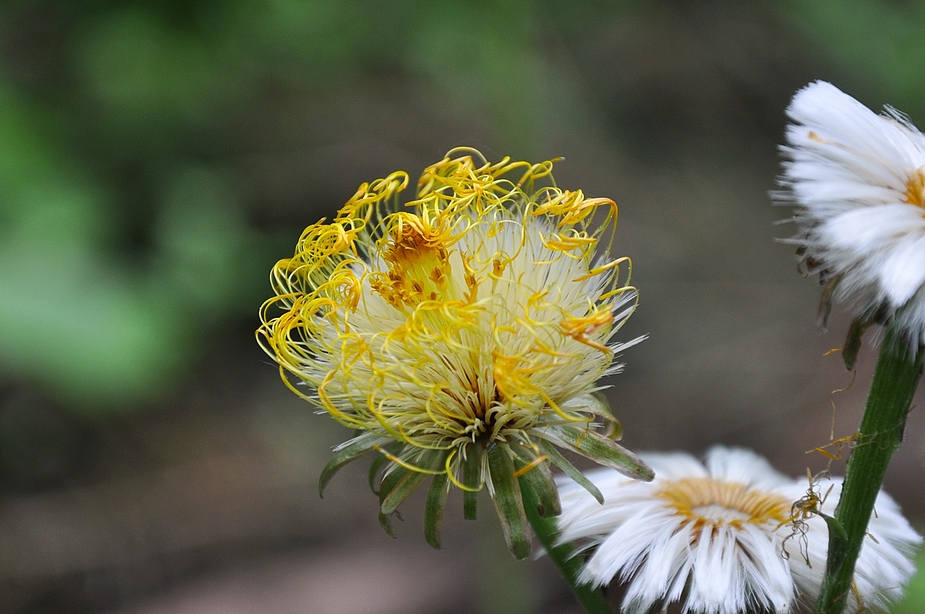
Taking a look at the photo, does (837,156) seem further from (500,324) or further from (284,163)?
(284,163)

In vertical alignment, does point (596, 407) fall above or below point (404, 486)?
above

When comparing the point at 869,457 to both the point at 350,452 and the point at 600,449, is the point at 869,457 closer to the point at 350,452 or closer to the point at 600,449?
the point at 600,449

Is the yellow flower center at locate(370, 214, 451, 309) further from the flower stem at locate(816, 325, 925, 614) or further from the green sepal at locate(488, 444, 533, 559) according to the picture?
the flower stem at locate(816, 325, 925, 614)

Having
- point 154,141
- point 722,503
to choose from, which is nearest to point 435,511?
point 722,503

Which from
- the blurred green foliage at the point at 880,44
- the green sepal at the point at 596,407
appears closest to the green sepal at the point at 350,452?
the green sepal at the point at 596,407

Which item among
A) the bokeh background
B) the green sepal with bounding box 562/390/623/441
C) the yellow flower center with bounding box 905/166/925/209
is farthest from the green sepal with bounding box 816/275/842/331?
the bokeh background

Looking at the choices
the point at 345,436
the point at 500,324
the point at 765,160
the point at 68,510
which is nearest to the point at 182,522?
the point at 68,510

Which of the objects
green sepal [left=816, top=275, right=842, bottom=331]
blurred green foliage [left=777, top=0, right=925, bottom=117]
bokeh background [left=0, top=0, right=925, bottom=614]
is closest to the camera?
green sepal [left=816, top=275, right=842, bottom=331]
